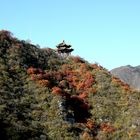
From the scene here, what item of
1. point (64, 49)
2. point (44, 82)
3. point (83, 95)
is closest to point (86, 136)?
point (83, 95)

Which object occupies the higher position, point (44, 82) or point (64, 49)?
point (64, 49)

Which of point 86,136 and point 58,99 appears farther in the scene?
point 58,99

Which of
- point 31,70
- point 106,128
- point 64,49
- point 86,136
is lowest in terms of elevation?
point 86,136

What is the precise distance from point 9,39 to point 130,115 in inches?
1155

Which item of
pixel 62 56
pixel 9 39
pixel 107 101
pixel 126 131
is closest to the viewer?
pixel 126 131

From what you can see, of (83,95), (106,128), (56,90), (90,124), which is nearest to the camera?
(106,128)

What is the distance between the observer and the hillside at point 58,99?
57531 mm

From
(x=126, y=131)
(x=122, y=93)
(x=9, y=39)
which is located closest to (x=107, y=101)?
(x=122, y=93)

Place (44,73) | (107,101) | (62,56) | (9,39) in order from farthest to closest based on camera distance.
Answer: (62,56) → (9,39) → (44,73) → (107,101)

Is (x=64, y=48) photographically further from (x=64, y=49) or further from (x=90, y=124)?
(x=90, y=124)

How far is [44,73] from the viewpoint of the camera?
74500 mm

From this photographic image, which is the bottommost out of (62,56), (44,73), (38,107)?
(38,107)

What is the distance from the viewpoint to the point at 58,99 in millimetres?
64000

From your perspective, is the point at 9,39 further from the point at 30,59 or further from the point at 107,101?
A: the point at 107,101
